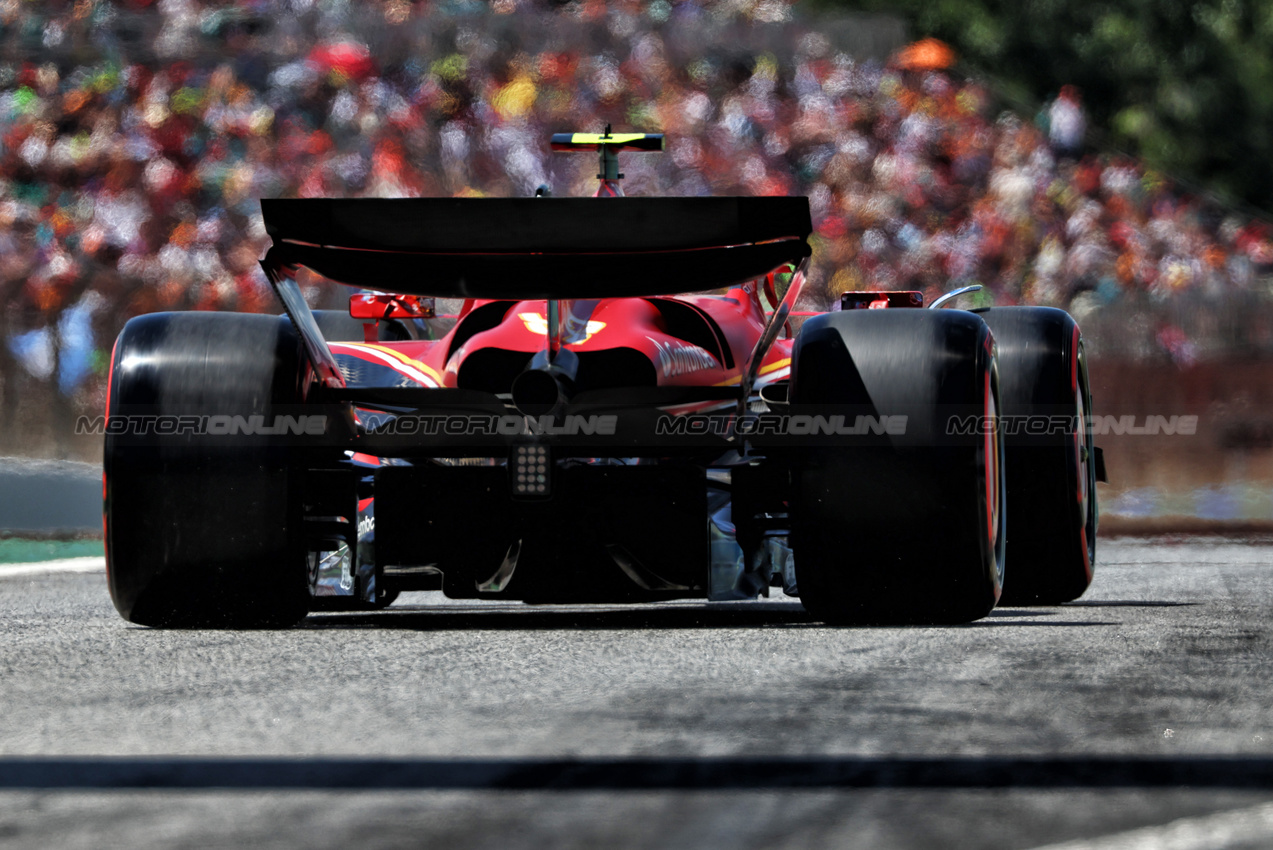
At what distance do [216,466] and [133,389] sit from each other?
13.8 inches

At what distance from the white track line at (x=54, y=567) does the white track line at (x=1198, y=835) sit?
7.69m

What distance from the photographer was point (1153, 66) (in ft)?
106

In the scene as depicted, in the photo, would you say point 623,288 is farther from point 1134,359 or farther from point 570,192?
point 570,192

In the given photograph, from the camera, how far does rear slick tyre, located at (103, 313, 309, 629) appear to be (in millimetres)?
6000

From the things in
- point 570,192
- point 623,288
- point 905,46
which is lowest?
point 623,288

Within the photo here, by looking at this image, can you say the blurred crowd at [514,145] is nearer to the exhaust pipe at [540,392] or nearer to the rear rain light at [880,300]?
the rear rain light at [880,300]

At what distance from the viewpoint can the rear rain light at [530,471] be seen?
598cm

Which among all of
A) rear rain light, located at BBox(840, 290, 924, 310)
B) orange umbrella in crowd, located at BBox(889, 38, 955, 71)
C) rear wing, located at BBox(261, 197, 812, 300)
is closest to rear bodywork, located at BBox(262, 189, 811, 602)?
rear wing, located at BBox(261, 197, 812, 300)

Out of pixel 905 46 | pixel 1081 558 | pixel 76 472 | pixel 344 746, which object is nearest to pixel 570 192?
pixel 905 46

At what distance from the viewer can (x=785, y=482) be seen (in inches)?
240

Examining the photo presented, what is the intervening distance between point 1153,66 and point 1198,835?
31.1 meters

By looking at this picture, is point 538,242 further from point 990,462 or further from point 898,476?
point 990,462

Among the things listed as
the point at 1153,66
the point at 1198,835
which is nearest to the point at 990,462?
the point at 1198,835

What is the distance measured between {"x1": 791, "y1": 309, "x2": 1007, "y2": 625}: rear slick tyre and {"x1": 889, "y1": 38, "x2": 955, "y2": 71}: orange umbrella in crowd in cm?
1941
